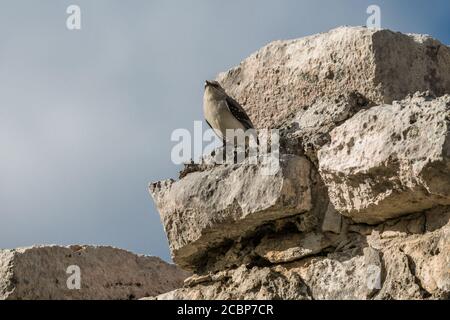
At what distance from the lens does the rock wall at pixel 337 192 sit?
14.6ft

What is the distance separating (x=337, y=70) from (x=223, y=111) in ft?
3.85

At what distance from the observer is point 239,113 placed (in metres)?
6.35

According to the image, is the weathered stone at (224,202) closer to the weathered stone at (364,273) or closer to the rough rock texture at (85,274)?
the weathered stone at (364,273)

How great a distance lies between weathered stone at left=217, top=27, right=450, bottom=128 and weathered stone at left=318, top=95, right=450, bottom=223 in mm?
689

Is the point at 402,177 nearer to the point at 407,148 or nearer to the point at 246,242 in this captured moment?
the point at 407,148

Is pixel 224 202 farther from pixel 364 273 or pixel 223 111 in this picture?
pixel 223 111

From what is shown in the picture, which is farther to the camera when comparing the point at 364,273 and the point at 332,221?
the point at 332,221

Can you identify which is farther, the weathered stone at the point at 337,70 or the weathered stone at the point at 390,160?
the weathered stone at the point at 337,70

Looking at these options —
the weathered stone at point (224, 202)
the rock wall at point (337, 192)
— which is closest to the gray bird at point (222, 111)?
the rock wall at point (337, 192)

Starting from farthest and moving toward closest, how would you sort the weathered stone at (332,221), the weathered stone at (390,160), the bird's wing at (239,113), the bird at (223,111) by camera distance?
the bird at (223,111) → the bird's wing at (239,113) → the weathered stone at (332,221) → the weathered stone at (390,160)

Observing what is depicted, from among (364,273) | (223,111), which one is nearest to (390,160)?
(364,273)

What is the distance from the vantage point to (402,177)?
4.47 metres
